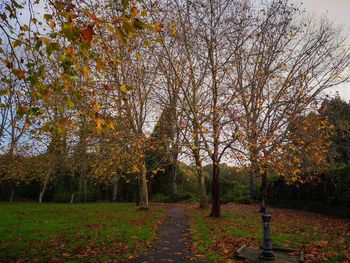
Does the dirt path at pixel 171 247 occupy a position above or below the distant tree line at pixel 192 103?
below

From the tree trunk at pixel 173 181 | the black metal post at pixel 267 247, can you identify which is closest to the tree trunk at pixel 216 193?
the black metal post at pixel 267 247

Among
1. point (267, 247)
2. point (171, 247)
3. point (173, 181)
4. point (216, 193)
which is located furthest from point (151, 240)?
point (173, 181)

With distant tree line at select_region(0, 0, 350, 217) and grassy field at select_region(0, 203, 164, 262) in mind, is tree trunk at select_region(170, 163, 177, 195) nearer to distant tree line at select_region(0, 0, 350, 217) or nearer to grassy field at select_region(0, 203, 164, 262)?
Result: distant tree line at select_region(0, 0, 350, 217)

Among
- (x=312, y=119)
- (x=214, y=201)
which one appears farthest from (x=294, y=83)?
(x=214, y=201)

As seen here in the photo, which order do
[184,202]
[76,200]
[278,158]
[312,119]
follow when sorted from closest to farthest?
1. [278,158]
2. [312,119]
3. [184,202]
4. [76,200]

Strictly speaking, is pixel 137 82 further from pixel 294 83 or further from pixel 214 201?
pixel 294 83

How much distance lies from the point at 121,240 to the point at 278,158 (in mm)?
8211

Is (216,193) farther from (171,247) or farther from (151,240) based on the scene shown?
(171,247)

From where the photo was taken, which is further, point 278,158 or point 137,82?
point 137,82

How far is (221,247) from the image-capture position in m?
9.99

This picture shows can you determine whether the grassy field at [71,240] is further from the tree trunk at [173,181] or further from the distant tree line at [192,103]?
the tree trunk at [173,181]

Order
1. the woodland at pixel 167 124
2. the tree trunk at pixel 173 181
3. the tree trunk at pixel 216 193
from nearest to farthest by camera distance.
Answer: the woodland at pixel 167 124 → the tree trunk at pixel 216 193 → the tree trunk at pixel 173 181

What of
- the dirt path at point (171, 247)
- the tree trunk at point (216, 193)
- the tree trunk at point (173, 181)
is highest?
the tree trunk at point (173, 181)

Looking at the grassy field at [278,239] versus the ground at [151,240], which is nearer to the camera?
the grassy field at [278,239]
